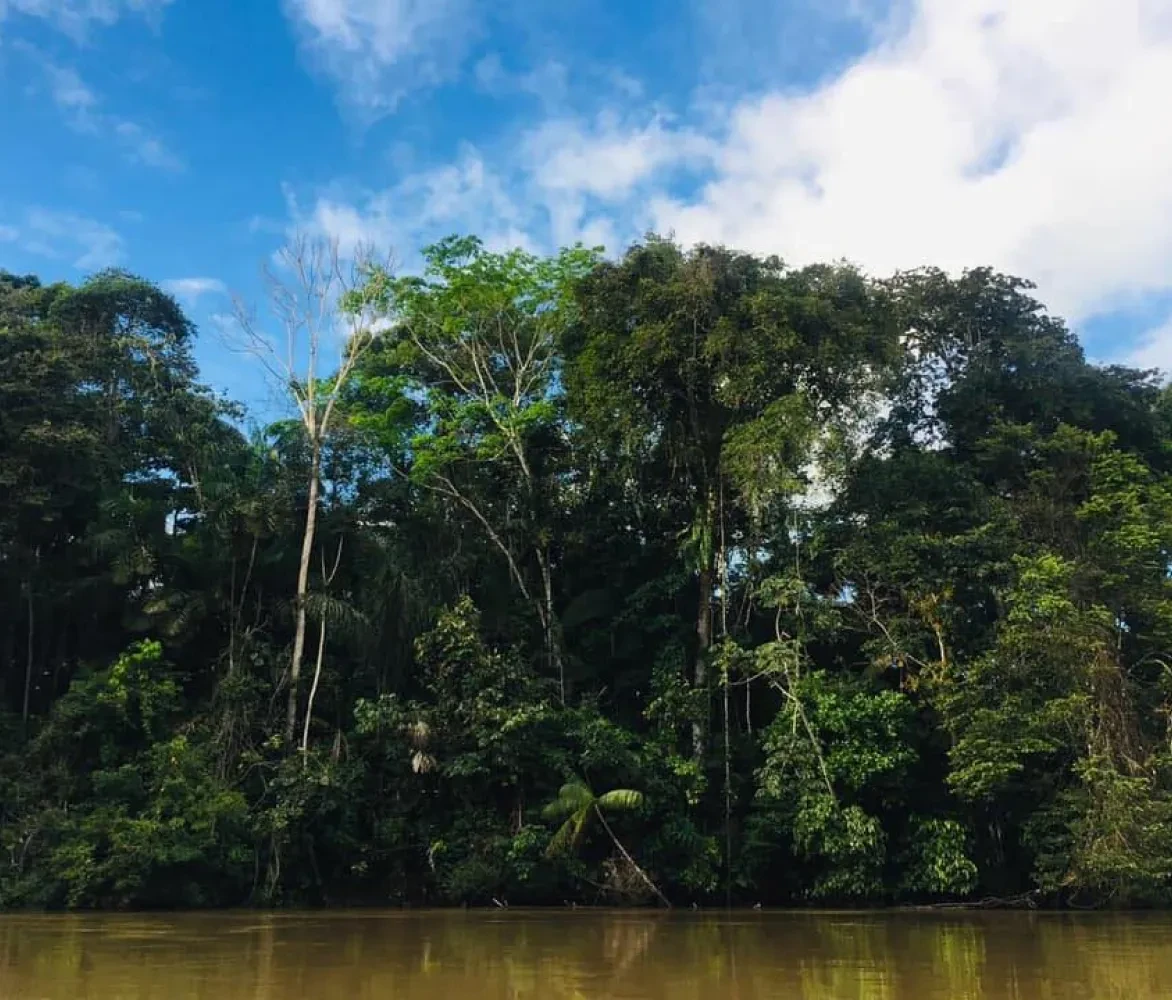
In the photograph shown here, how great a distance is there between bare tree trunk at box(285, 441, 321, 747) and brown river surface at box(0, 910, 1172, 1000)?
134 inches

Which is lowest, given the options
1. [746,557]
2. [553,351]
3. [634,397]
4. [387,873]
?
[387,873]

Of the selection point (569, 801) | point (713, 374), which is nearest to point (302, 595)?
point (569, 801)

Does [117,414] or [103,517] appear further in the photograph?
[117,414]

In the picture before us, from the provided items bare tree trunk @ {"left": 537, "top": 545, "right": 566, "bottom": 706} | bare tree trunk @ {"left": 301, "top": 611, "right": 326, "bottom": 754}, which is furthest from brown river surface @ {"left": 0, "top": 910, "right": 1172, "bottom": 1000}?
bare tree trunk @ {"left": 537, "top": 545, "right": 566, "bottom": 706}

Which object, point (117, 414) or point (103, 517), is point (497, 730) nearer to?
point (103, 517)

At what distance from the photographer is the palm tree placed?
1401cm

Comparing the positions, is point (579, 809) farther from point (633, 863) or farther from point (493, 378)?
point (493, 378)

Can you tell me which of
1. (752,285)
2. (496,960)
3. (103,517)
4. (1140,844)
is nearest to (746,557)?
(752,285)

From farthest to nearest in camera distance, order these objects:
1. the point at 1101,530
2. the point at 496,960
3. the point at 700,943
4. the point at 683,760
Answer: the point at 1101,530, the point at 683,760, the point at 700,943, the point at 496,960

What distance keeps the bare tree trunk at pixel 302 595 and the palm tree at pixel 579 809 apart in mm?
4408

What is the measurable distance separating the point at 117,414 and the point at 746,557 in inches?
479

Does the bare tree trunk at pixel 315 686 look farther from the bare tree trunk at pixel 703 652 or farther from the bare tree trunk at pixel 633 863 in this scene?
the bare tree trunk at pixel 703 652

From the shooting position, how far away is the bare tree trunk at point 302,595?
616 inches

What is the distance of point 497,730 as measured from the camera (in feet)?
46.7
